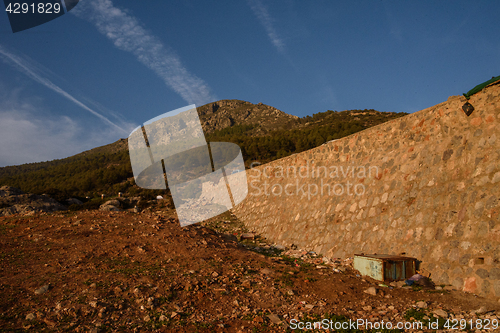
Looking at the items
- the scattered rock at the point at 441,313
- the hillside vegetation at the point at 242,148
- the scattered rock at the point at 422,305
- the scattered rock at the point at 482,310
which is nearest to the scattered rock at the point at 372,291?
the scattered rock at the point at 422,305

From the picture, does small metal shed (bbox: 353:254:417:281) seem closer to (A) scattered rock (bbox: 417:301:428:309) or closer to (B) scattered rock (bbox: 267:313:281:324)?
(A) scattered rock (bbox: 417:301:428:309)

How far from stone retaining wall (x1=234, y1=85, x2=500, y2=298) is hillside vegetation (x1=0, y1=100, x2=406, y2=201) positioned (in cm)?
2326

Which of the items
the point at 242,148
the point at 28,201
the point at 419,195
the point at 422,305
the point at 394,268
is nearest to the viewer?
the point at 422,305

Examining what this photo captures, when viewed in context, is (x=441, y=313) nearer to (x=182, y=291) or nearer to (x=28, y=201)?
(x=182, y=291)

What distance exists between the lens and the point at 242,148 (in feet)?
154

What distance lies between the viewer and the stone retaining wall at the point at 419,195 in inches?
190

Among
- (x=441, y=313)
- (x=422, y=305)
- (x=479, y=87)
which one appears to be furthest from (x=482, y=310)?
(x=479, y=87)

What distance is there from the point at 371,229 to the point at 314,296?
2.88 meters

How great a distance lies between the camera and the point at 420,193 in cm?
617

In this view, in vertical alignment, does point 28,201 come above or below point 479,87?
below

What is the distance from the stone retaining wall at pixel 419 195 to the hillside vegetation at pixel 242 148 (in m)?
23.3

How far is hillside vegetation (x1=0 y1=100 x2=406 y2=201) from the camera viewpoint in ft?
138

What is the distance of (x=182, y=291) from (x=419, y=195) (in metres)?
5.55

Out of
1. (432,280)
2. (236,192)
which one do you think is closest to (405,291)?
(432,280)
